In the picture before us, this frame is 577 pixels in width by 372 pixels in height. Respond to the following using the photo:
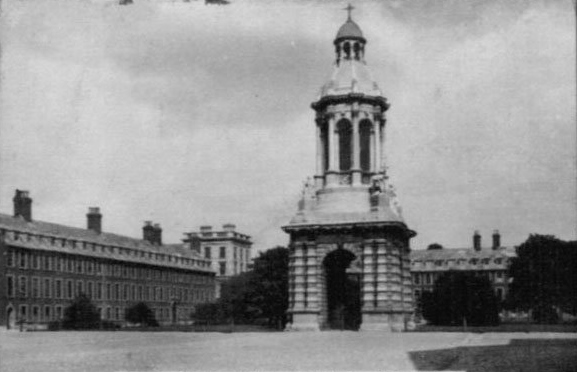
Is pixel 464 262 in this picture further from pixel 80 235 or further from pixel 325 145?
pixel 325 145

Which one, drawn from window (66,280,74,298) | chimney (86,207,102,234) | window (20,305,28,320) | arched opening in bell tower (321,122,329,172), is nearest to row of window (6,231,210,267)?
chimney (86,207,102,234)

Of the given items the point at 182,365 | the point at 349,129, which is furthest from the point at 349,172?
the point at 182,365

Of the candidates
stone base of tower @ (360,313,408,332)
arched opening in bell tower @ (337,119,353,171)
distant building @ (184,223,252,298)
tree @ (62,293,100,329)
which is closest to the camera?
stone base of tower @ (360,313,408,332)

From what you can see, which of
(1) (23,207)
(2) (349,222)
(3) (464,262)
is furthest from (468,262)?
(2) (349,222)

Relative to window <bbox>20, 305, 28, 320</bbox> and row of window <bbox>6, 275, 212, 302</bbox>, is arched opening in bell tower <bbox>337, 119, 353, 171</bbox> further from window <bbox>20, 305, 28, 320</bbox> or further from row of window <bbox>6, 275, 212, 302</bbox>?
window <bbox>20, 305, 28, 320</bbox>

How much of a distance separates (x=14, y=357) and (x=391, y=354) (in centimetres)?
1202

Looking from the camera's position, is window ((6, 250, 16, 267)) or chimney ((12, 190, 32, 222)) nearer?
window ((6, 250, 16, 267))

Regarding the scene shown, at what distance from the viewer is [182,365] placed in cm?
2422

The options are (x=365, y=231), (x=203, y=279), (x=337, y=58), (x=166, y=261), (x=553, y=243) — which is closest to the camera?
(x=365, y=231)

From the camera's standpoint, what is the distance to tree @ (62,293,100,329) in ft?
238

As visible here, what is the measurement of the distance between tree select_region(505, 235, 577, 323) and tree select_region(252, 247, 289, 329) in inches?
1070

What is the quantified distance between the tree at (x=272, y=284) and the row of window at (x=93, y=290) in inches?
985

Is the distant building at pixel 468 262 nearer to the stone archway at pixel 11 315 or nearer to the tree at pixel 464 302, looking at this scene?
the tree at pixel 464 302

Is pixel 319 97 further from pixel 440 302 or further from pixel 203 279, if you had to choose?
pixel 203 279
